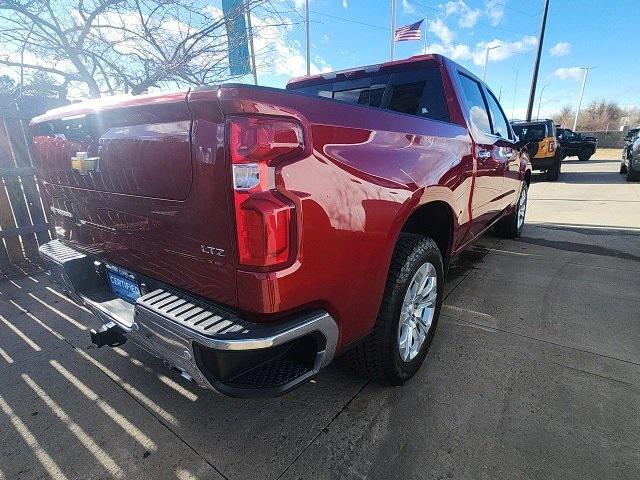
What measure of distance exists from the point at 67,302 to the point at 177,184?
2929 millimetres

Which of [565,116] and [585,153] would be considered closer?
[585,153]

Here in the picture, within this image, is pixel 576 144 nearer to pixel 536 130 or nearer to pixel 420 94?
pixel 536 130

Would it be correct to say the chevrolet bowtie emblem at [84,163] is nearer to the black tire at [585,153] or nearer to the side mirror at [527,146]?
the side mirror at [527,146]

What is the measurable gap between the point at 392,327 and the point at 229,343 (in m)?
0.99

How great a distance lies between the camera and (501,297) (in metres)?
3.54

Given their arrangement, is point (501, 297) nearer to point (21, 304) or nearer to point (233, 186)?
point (233, 186)

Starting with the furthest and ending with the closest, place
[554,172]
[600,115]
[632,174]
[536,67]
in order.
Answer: [600,115] < [536,67] < [554,172] < [632,174]

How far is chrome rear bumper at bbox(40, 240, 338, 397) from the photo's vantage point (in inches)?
54.1

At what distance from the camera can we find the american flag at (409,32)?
14.6 m

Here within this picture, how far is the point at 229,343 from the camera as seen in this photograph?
1.33 m

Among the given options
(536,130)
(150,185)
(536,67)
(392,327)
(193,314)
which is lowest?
→ (392,327)

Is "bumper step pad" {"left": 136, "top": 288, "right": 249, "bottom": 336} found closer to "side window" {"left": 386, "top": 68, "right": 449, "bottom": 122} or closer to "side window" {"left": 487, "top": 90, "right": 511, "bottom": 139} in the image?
"side window" {"left": 386, "top": 68, "right": 449, "bottom": 122}

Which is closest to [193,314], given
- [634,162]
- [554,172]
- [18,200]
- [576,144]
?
[18,200]

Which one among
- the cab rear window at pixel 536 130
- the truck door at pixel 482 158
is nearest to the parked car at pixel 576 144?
the cab rear window at pixel 536 130
